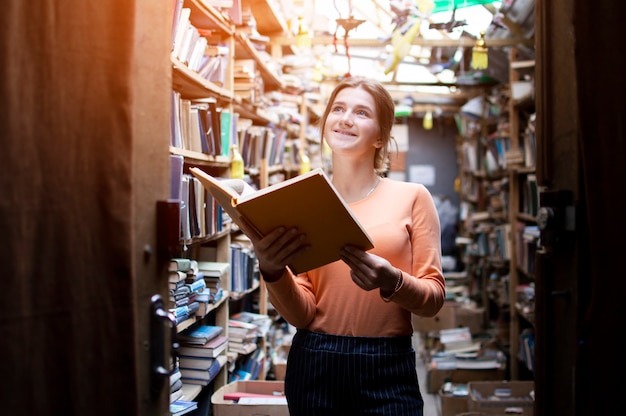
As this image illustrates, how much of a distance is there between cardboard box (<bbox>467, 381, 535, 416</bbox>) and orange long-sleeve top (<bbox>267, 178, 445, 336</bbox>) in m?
2.43

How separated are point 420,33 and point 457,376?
9.32 ft

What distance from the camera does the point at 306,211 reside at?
1.34m

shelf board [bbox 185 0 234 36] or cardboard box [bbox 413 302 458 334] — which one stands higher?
shelf board [bbox 185 0 234 36]

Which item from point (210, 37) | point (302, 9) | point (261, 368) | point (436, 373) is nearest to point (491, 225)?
point (436, 373)

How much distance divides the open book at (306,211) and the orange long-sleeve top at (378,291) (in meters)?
0.15

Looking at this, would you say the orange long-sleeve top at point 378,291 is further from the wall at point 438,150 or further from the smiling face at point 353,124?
the wall at point 438,150

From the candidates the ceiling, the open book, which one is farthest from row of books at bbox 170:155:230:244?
the ceiling

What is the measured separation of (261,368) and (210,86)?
2.01 meters

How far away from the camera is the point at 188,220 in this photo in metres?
2.40

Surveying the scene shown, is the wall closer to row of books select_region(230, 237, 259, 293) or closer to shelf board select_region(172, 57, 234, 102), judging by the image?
row of books select_region(230, 237, 259, 293)

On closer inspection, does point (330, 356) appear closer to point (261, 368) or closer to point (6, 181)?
point (6, 181)

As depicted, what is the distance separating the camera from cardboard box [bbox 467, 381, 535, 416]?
12.1 feet

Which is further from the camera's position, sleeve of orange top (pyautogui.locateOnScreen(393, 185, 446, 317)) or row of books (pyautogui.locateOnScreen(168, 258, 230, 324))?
row of books (pyautogui.locateOnScreen(168, 258, 230, 324))

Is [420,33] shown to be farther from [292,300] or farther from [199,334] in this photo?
[292,300]
